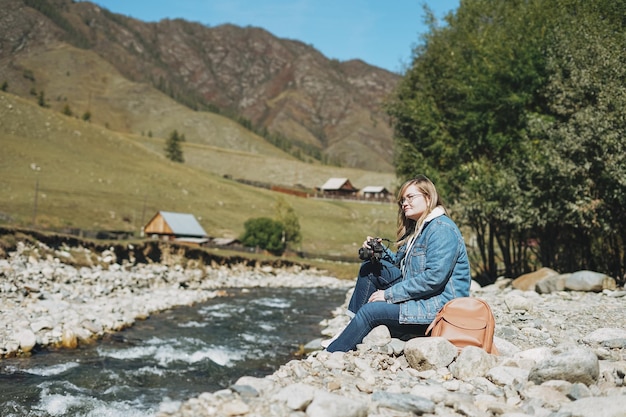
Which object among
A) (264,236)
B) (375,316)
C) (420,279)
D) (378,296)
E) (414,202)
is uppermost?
(414,202)

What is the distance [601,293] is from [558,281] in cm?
155

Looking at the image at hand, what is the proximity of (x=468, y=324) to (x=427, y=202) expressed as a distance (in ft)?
5.67

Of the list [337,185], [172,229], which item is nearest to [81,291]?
[172,229]

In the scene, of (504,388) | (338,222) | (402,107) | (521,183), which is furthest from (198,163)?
(504,388)

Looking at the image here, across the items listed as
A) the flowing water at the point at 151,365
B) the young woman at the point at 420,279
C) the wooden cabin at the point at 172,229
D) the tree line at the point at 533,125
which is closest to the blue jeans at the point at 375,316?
the young woman at the point at 420,279

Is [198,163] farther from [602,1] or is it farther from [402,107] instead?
[602,1]

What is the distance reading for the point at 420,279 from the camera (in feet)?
20.6

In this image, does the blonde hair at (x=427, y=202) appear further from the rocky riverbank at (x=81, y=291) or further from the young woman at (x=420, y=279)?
the rocky riverbank at (x=81, y=291)

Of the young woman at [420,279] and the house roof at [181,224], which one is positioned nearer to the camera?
the young woman at [420,279]

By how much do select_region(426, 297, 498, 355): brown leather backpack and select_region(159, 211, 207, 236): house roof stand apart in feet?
169

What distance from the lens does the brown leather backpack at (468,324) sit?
19.6 ft

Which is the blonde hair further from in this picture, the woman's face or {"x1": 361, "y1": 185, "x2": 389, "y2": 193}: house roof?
{"x1": 361, "y1": 185, "x2": 389, "y2": 193}: house roof

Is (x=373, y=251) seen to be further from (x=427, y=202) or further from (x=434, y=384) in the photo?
(x=434, y=384)

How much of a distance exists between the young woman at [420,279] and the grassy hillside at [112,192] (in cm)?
3760
